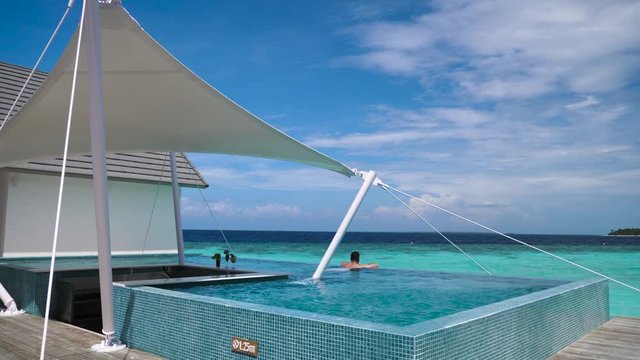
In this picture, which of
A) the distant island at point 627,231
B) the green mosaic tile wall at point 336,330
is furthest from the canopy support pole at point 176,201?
the distant island at point 627,231

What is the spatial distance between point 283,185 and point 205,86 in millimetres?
27694

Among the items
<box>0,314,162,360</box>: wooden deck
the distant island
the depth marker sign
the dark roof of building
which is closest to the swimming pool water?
<box>0,314,162,360</box>: wooden deck

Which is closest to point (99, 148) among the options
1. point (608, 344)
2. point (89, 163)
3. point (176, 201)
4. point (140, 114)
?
point (140, 114)

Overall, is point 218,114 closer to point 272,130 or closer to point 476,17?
point 272,130

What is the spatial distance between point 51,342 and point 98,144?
2253mm

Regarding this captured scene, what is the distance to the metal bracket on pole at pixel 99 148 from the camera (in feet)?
15.4

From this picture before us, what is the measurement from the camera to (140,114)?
22.2 ft

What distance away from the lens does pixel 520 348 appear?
465cm

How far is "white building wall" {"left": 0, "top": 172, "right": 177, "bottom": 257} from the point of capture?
38.5 feet

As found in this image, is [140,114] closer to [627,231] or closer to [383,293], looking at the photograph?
[383,293]

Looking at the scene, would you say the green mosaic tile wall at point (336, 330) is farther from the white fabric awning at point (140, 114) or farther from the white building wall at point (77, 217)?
the white building wall at point (77, 217)

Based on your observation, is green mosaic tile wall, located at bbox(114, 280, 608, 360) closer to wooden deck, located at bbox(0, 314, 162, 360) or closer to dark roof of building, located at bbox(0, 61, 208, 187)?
wooden deck, located at bbox(0, 314, 162, 360)

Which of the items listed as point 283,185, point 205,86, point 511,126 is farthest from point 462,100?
point 205,86

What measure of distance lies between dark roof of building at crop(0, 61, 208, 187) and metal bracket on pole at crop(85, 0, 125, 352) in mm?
7063
